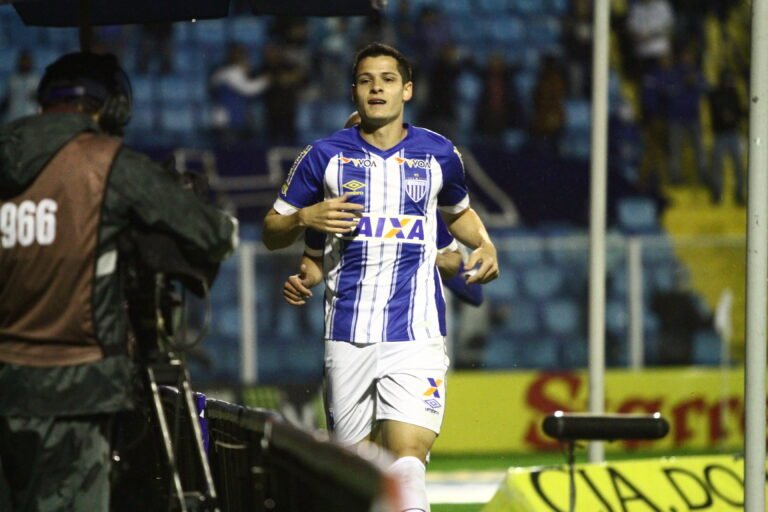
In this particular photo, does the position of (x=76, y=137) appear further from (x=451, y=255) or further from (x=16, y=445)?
(x=451, y=255)

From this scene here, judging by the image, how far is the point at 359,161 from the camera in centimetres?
580

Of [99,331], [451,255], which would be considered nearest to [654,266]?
[451,255]

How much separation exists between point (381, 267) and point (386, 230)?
0.14m

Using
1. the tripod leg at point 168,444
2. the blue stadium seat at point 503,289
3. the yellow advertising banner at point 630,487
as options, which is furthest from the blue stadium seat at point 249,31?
the tripod leg at point 168,444

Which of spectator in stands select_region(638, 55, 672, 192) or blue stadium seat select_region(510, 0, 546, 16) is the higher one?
blue stadium seat select_region(510, 0, 546, 16)

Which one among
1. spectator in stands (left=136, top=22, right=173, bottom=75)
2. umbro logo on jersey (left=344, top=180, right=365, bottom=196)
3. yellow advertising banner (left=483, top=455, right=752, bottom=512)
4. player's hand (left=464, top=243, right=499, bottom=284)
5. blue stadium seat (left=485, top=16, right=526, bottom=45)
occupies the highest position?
blue stadium seat (left=485, top=16, right=526, bottom=45)

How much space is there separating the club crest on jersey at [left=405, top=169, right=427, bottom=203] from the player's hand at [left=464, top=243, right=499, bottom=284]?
310 mm

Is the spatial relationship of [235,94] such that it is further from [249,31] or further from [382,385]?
[382,385]

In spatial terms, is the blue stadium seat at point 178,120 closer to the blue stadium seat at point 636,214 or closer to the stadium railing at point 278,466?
the blue stadium seat at point 636,214

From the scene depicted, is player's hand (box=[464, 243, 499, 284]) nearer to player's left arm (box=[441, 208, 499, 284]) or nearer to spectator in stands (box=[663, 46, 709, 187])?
player's left arm (box=[441, 208, 499, 284])

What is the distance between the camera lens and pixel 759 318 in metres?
5.29

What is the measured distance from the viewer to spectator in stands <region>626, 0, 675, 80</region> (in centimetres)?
1697

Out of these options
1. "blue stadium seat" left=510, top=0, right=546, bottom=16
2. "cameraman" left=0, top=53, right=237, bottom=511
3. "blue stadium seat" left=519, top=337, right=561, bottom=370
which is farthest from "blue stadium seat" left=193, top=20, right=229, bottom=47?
"cameraman" left=0, top=53, right=237, bottom=511

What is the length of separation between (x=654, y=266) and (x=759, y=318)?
876 centimetres
